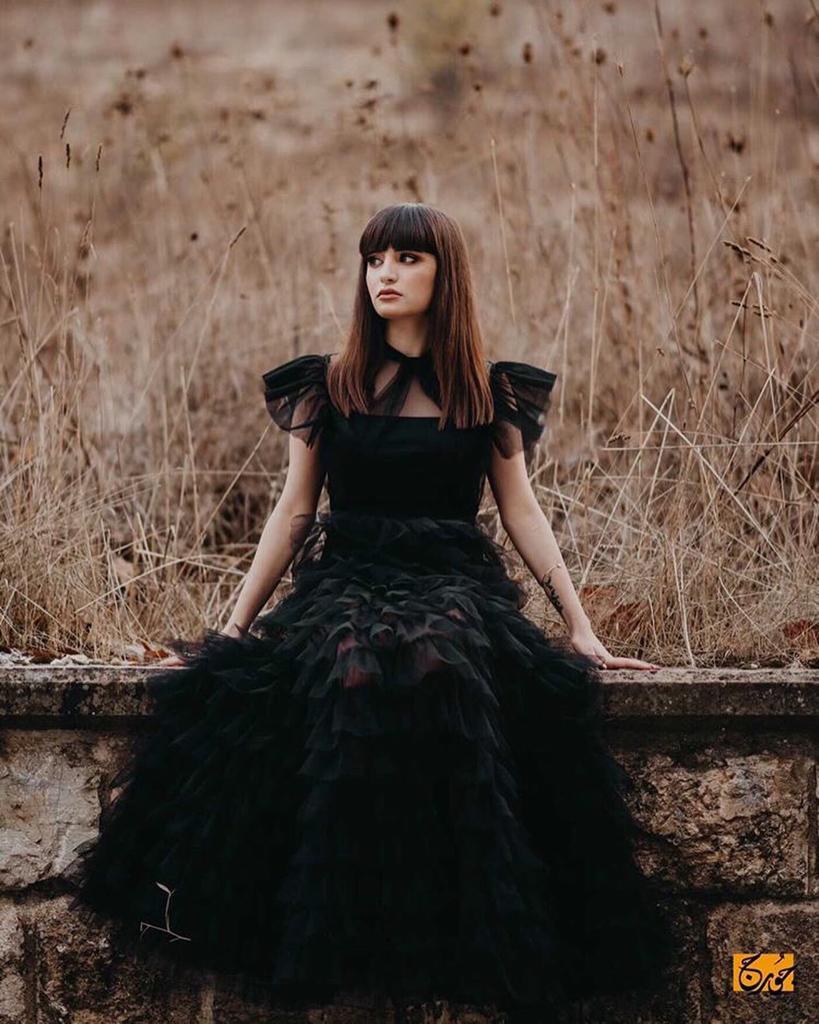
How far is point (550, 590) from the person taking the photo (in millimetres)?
2604

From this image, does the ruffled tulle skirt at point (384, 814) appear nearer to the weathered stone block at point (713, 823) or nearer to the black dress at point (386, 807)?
the black dress at point (386, 807)

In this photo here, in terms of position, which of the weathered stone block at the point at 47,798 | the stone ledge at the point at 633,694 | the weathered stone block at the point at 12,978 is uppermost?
the stone ledge at the point at 633,694

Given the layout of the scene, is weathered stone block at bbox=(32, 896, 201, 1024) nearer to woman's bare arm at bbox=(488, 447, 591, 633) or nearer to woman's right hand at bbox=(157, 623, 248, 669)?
woman's right hand at bbox=(157, 623, 248, 669)

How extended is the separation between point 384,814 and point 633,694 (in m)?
0.57

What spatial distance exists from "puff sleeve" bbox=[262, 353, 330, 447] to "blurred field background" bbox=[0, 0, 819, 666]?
22.6 inches

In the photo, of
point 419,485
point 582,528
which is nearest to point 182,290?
point 582,528

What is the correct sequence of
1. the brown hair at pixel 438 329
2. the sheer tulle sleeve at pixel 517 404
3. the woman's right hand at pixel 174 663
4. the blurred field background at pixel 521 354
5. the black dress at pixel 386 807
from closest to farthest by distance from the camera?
the black dress at pixel 386 807 < the woman's right hand at pixel 174 663 < the brown hair at pixel 438 329 < the sheer tulle sleeve at pixel 517 404 < the blurred field background at pixel 521 354

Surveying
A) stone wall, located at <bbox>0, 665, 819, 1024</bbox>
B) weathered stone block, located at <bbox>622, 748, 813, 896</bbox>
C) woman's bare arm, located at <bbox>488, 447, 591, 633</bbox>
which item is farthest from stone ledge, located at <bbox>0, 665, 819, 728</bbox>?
woman's bare arm, located at <bbox>488, 447, 591, 633</bbox>

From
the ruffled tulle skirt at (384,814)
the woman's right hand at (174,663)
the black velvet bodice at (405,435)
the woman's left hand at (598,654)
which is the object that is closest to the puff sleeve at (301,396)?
the black velvet bodice at (405,435)

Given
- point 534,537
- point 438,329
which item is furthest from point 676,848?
point 438,329

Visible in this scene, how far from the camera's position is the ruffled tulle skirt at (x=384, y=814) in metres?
2.08

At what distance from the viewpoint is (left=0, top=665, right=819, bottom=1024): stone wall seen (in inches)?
96.3

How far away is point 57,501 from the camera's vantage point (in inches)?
124

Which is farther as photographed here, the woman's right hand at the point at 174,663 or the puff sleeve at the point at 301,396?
the puff sleeve at the point at 301,396
